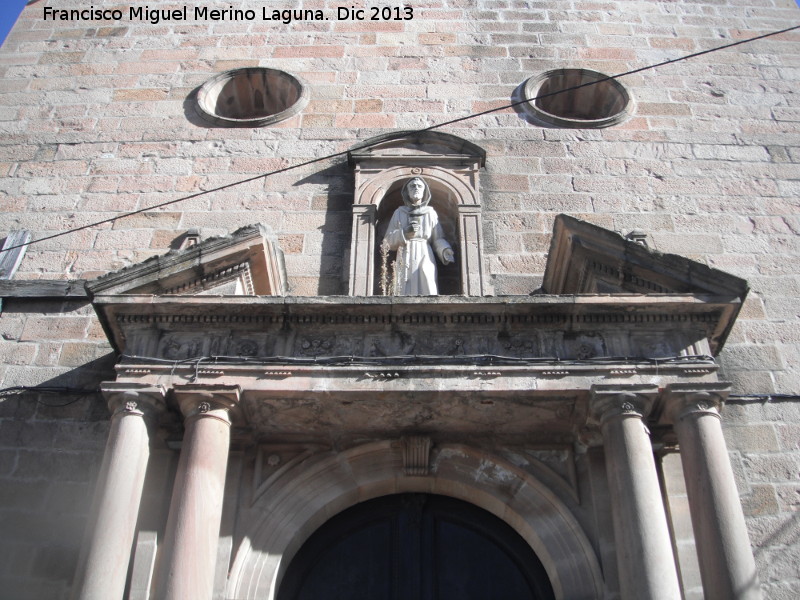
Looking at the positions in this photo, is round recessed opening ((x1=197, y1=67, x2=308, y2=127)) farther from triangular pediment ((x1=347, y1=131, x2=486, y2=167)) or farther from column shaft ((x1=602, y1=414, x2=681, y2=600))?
column shaft ((x1=602, y1=414, x2=681, y2=600))

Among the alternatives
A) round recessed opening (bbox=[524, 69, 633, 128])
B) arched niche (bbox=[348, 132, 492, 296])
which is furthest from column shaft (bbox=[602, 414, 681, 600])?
round recessed opening (bbox=[524, 69, 633, 128])

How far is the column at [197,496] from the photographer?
18.5 ft

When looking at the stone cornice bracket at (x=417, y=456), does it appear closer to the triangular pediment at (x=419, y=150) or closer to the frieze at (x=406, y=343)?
the frieze at (x=406, y=343)

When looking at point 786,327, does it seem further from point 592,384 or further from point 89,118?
point 89,118

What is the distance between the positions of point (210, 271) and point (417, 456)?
7.30 feet

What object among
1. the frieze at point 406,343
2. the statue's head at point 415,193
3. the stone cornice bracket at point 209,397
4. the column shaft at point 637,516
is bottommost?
the column shaft at point 637,516

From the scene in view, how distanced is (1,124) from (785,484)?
8.38 m

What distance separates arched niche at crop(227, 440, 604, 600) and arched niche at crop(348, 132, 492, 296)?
1673 millimetres

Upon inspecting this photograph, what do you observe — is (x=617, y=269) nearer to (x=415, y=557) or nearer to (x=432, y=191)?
(x=432, y=191)

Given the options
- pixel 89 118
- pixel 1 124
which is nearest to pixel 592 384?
pixel 89 118

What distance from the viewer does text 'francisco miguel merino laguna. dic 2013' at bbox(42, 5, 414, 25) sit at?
11008 mm

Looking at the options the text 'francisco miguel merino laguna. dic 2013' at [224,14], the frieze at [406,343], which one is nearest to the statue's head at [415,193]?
the frieze at [406,343]

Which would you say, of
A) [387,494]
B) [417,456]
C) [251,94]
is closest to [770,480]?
[417,456]

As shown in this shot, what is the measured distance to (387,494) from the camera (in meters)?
7.08
